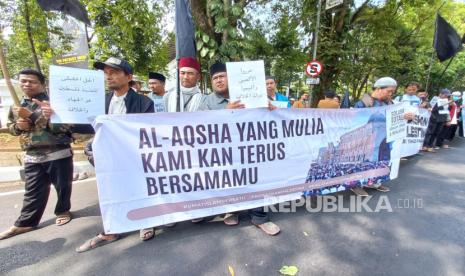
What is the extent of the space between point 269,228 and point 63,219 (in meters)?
2.43

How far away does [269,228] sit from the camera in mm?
2807

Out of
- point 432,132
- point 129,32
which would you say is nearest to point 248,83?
point 129,32

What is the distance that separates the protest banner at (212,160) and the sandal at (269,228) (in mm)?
245

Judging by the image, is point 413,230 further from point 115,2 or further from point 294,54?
point 294,54

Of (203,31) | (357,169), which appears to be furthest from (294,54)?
(357,169)

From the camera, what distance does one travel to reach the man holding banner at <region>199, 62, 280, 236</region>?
9.22 ft

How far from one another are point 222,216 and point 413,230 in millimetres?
2177

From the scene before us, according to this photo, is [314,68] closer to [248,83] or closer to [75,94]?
[248,83]

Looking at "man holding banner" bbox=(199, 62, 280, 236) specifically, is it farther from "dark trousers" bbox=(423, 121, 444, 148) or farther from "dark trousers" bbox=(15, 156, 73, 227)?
"dark trousers" bbox=(423, 121, 444, 148)

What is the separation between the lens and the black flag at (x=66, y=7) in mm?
3279

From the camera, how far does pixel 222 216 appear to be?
3090 millimetres

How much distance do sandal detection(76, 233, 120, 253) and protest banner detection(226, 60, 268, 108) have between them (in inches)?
76.5

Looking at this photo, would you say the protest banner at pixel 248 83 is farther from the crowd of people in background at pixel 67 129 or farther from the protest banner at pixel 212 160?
the protest banner at pixel 212 160

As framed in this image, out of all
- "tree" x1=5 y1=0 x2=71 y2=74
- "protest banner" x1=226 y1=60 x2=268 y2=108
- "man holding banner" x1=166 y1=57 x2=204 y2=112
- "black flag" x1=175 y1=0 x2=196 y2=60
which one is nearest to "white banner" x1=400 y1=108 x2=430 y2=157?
"protest banner" x1=226 y1=60 x2=268 y2=108
